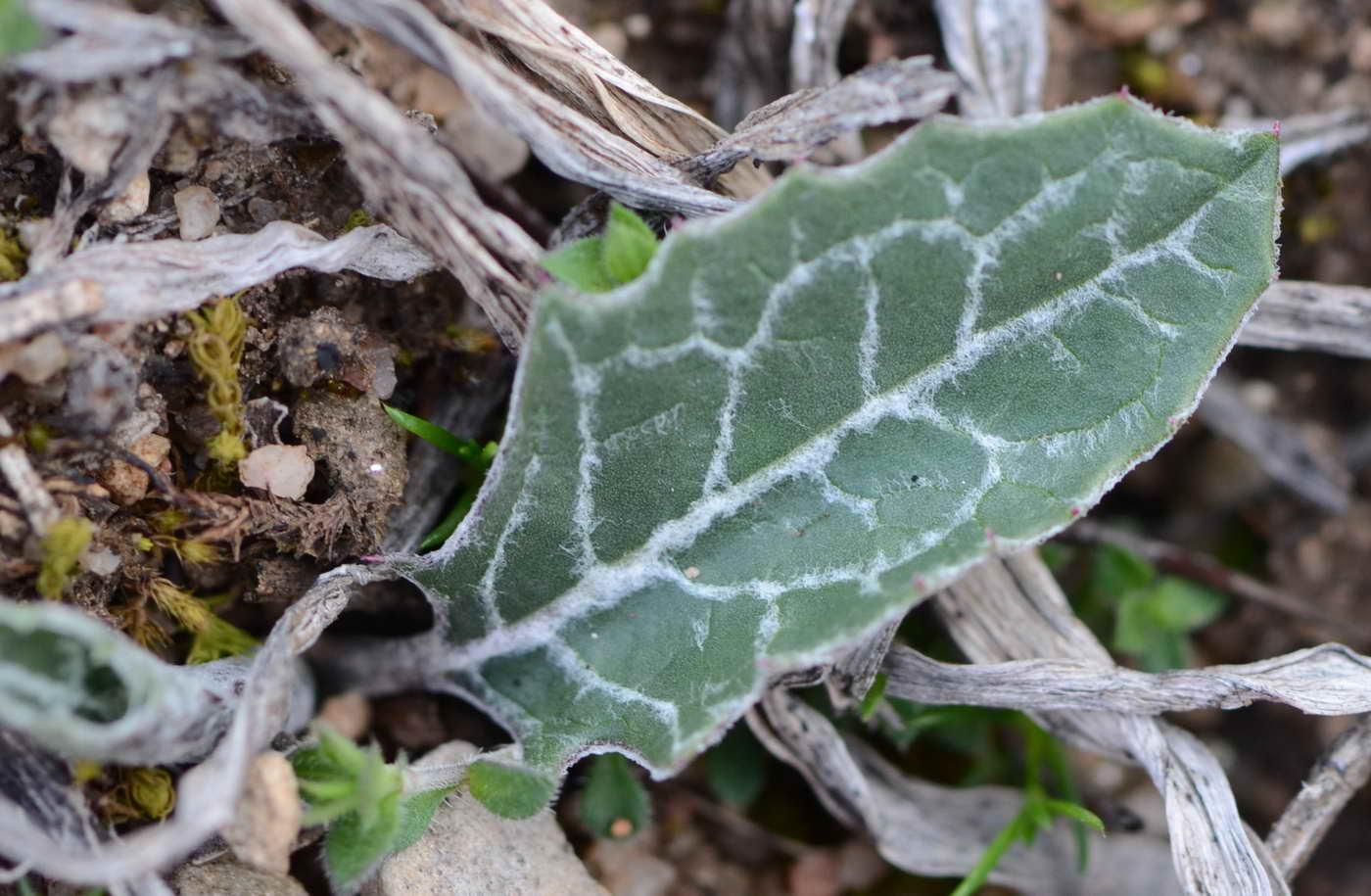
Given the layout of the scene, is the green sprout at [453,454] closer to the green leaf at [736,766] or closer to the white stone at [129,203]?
the white stone at [129,203]

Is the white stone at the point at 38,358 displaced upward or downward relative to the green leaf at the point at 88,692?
upward

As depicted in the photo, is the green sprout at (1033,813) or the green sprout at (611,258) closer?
the green sprout at (611,258)

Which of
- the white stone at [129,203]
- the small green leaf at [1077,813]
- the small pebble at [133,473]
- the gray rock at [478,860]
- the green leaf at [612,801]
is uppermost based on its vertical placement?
the white stone at [129,203]

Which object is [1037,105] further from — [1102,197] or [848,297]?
[848,297]

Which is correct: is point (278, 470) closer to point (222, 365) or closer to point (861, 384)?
point (222, 365)

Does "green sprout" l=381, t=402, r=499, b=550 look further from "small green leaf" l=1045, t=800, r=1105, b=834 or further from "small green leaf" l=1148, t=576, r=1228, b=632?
"small green leaf" l=1148, t=576, r=1228, b=632

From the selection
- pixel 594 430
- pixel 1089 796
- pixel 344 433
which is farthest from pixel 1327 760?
pixel 344 433

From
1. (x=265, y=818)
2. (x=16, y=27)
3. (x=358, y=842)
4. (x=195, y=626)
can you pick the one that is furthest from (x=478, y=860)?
(x=16, y=27)

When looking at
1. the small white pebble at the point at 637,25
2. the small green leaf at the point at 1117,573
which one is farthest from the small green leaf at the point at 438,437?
the small green leaf at the point at 1117,573
